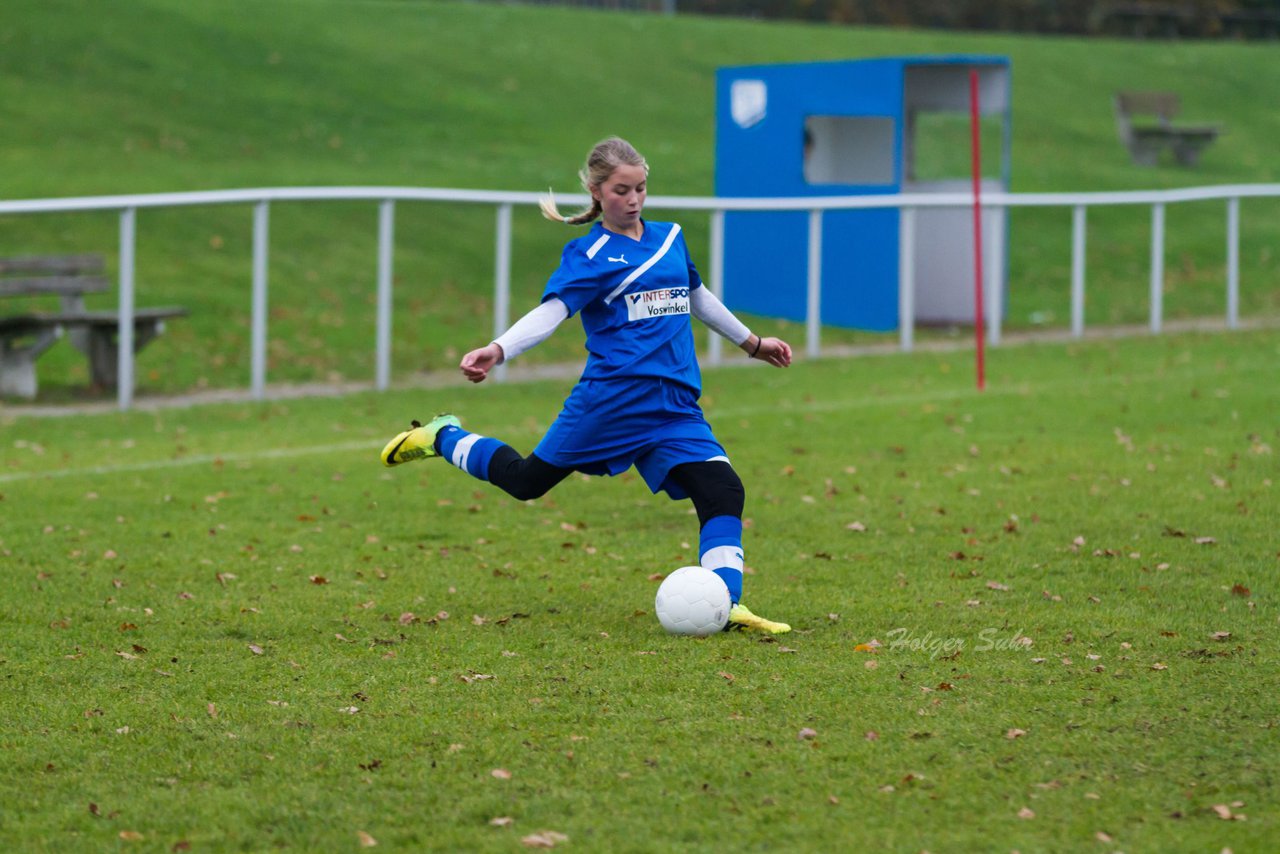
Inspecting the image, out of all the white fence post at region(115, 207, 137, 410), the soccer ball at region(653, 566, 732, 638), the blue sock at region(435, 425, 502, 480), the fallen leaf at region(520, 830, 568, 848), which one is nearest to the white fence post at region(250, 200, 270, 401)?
the white fence post at region(115, 207, 137, 410)

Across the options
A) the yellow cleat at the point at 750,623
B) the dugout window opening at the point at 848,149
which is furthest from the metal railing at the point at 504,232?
the yellow cleat at the point at 750,623

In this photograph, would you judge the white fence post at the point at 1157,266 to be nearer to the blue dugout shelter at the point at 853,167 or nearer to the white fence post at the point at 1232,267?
the white fence post at the point at 1232,267

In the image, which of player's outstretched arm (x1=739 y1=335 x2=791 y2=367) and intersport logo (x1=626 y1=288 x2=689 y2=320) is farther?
player's outstretched arm (x1=739 y1=335 x2=791 y2=367)

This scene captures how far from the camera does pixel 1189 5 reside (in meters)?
46.0

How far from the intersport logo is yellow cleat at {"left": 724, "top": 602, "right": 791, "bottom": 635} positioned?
42.4 inches

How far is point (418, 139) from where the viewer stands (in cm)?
2645

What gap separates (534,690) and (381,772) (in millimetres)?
881

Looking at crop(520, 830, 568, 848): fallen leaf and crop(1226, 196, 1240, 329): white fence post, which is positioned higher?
crop(1226, 196, 1240, 329): white fence post

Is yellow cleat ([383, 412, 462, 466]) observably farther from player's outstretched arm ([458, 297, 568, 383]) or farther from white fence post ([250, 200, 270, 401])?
white fence post ([250, 200, 270, 401])

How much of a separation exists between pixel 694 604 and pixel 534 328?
111cm

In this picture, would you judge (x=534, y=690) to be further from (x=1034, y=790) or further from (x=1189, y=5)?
(x=1189, y=5)

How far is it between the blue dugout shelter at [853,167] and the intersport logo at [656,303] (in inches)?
440

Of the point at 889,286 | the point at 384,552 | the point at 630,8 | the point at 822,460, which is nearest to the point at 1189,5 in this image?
the point at 630,8

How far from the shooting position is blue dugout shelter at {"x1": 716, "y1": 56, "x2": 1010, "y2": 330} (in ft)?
58.0
